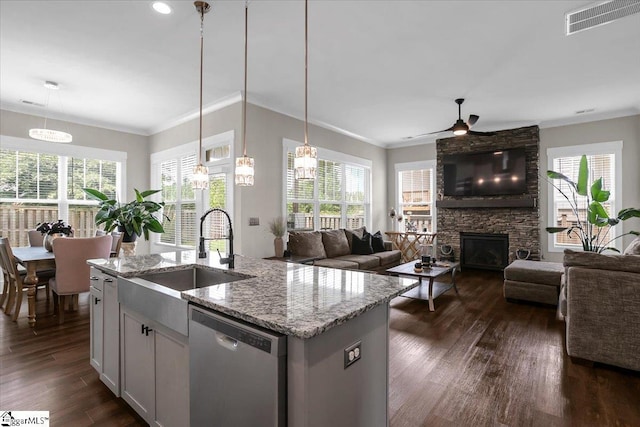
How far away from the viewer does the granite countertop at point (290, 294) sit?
1126 mm

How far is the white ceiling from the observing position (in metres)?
2.76

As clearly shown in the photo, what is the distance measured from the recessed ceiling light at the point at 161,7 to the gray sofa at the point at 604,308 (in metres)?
3.92

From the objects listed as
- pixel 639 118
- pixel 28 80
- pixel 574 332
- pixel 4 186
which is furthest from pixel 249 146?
pixel 639 118

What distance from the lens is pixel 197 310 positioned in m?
1.40

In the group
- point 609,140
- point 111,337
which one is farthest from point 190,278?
point 609,140

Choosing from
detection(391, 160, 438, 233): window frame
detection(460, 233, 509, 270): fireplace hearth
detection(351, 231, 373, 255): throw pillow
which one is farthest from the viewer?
detection(391, 160, 438, 233): window frame

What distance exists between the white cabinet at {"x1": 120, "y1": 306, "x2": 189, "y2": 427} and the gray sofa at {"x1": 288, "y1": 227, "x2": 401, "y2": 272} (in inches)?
122

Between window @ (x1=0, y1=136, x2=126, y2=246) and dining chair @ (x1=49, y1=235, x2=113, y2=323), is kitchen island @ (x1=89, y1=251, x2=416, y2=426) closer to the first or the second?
dining chair @ (x1=49, y1=235, x2=113, y2=323)

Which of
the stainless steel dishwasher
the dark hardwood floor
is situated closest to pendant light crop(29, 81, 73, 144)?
the dark hardwood floor

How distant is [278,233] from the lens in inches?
199

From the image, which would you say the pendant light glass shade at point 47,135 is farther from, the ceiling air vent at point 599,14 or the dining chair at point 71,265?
the ceiling air vent at point 599,14

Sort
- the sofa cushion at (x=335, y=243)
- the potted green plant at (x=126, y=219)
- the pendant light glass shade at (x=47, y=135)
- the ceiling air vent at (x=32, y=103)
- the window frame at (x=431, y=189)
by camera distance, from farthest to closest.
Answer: the window frame at (x=431, y=189)
the sofa cushion at (x=335, y=243)
the ceiling air vent at (x=32, y=103)
the potted green plant at (x=126, y=219)
the pendant light glass shade at (x=47, y=135)

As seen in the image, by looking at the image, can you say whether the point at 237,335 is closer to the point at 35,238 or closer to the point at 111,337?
the point at 111,337

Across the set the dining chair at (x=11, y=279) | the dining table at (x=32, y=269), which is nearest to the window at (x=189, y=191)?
the dining table at (x=32, y=269)
